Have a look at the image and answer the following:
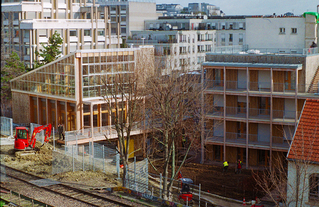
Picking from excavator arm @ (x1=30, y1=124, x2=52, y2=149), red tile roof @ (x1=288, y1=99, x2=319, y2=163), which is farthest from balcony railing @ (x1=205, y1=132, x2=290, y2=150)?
excavator arm @ (x1=30, y1=124, x2=52, y2=149)

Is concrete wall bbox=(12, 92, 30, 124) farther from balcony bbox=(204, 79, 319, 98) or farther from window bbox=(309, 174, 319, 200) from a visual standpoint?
window bbox=(309, 174, 319, 200)

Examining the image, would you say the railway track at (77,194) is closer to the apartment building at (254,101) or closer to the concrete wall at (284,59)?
the apartment building at (254,101)

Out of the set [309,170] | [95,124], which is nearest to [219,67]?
[95,124]

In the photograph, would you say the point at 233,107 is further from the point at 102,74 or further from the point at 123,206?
the point at 123,206

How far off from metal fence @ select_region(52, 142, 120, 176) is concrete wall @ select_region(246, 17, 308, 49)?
79.7 ft

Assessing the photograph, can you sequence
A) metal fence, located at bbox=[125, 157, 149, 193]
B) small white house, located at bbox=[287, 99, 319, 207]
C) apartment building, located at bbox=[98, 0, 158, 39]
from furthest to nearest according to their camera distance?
apartment building, located at bbox=[98, 0, 158, 39], metal fence, located at bbox=[125, 157, 149, 193], small white house, located at bbox=[287, 99, 319, 207]

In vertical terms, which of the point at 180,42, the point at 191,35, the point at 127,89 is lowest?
the point at 127,89

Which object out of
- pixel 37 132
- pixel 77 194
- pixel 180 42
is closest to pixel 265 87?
pixel 37 132

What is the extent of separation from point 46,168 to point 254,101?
18.9 m

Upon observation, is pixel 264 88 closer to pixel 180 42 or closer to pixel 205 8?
pixel 180 42

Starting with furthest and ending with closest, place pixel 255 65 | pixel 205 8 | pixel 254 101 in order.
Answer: pixel 205 8
pixel 254 101
pixel 255 65

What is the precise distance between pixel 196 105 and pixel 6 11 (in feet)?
127

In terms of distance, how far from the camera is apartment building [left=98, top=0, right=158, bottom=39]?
94875 millimetres

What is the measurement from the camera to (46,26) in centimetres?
6575
